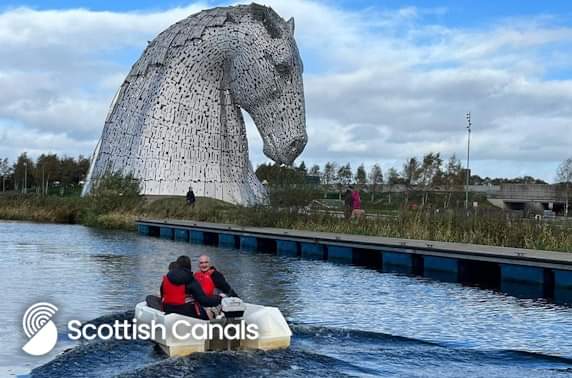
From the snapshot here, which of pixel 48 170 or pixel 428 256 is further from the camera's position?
pixel 48 170

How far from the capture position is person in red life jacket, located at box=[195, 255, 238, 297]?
1078cm

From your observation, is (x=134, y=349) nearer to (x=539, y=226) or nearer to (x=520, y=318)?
(x=520, y=318)

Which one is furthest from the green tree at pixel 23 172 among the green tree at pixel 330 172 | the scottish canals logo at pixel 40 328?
the scottish canals logo at pixel 40 328

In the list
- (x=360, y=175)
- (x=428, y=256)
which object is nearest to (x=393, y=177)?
(x=360, y=175)

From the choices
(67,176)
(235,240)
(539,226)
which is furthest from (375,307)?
(67,176)

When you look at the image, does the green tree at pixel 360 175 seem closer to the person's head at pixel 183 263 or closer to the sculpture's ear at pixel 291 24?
the sculpture's ear at pixel 291 24

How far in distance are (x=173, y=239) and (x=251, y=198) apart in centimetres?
987

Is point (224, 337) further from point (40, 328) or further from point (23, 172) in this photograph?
point (23, 172)

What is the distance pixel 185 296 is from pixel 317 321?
10.5 feet

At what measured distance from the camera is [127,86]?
40.1 metres

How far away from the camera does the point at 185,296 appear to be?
1030 cm

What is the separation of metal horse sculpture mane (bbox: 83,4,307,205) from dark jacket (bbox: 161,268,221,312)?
25.8m

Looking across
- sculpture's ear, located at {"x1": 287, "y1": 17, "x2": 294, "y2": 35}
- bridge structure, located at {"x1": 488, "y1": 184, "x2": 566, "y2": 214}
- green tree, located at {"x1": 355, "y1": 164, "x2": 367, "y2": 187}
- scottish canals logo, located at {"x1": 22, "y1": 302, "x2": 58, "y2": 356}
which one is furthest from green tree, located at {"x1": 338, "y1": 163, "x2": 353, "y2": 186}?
scottish canals logo, located at {"x1": 22, "y1": 302, "x2": 58, "y2": 356}

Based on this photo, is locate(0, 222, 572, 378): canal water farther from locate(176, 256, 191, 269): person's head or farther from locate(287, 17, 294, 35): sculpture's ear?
Result: locate(287, 17, 294, 35): sculpture's ear
